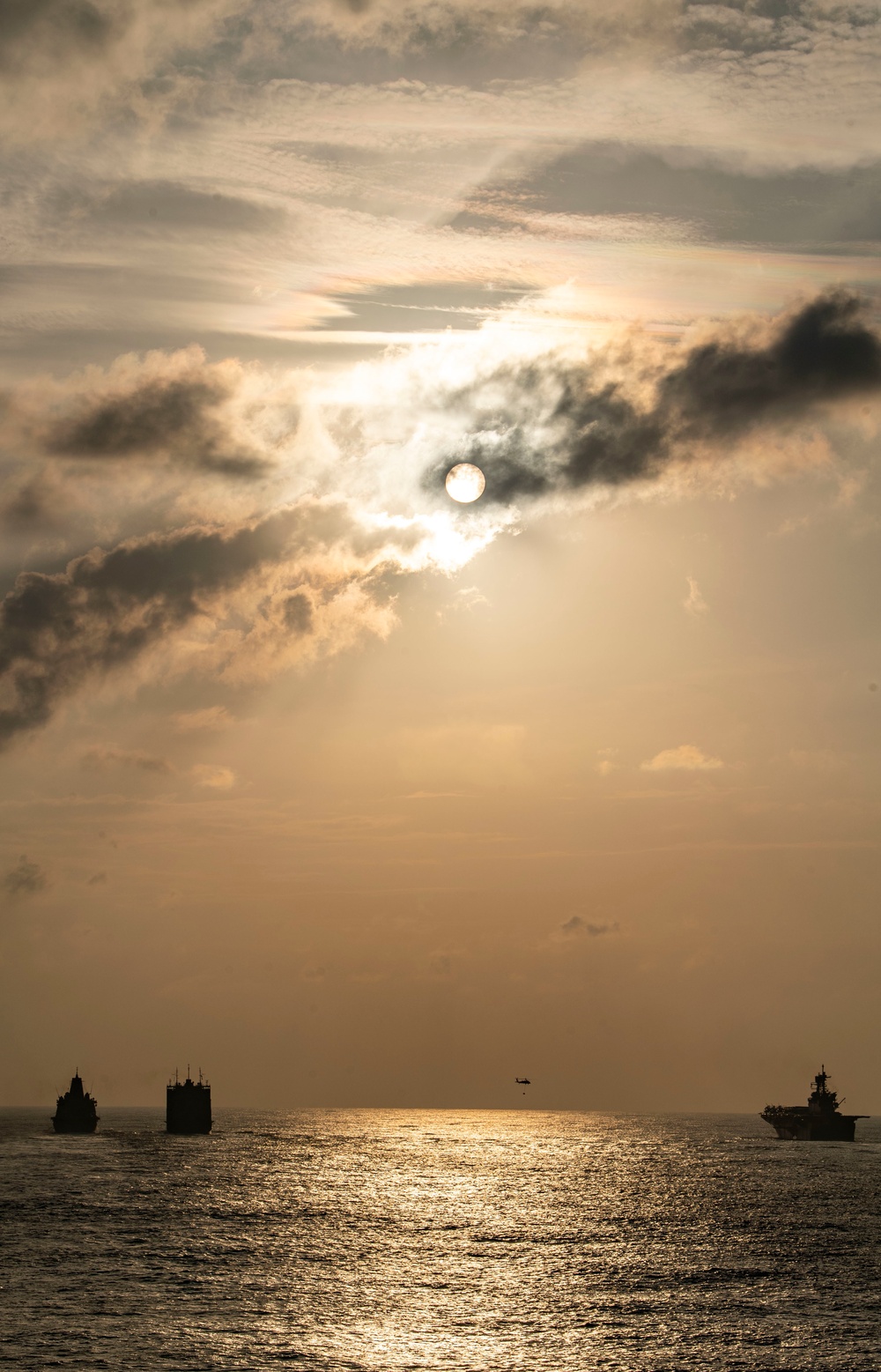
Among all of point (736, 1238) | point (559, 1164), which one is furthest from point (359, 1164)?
point (736, 1238)

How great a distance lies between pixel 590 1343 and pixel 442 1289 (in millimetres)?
14951

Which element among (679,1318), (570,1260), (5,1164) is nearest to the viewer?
(679,1318)

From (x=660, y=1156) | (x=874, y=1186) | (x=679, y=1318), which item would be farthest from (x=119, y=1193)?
(x=660, y=1156)

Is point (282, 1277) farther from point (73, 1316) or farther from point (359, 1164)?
point (359, 1164)

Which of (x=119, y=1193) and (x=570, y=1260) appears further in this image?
(x=119, y=1193)

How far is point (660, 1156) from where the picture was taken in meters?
200

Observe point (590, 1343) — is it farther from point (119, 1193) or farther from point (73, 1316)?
point (119, 1193)

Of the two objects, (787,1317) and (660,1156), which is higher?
(787,1317)

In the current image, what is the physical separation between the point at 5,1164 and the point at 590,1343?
109696mm

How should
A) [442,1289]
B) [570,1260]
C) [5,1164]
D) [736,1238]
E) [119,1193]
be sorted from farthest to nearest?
[5,1164] → [119,1193] → [736,1238] → [570,1260] → [442,1289]

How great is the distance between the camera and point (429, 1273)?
77.3 m

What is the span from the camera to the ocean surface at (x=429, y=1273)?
57.4 meters

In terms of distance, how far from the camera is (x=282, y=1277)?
75.3 meters

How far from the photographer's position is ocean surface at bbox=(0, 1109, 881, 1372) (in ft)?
188
